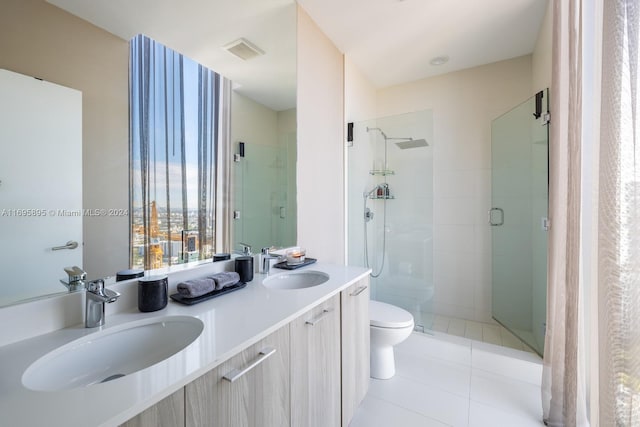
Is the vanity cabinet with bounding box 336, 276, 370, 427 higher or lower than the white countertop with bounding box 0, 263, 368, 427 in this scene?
lower

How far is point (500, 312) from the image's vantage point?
8.73ft

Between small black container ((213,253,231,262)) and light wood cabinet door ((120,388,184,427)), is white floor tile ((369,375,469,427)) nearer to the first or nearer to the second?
small black container ((213,253,231,262))

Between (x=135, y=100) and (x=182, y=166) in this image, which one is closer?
(x=135, y=100)

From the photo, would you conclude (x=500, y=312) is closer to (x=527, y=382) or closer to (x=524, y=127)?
(x=527, y=382)

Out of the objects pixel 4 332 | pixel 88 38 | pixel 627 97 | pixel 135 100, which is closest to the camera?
pixel 627 97

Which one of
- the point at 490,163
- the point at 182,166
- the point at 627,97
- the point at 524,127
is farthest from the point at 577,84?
the point at 182,166

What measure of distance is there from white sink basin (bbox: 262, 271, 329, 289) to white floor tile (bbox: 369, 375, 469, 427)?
2.87 ft

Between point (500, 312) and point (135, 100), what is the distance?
3.34 m

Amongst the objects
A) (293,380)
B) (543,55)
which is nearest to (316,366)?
(293,380)

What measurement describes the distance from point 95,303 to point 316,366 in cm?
83

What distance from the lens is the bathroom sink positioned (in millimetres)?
675

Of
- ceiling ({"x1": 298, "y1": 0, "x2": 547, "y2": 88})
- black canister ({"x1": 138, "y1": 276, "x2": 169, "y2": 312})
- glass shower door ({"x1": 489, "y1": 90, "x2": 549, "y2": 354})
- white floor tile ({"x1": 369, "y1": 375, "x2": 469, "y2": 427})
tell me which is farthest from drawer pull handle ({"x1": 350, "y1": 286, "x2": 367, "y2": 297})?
ceiling ({"x1": 298, "y1": 0, "x2": 547, "y2": 88})

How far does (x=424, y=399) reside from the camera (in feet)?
5.51

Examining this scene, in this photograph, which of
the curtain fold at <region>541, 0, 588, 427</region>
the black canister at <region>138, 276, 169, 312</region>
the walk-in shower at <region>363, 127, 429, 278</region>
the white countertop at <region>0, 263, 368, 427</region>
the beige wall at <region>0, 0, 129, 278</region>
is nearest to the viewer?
the white countertop at <region>0, 263, 368, 427</region>
